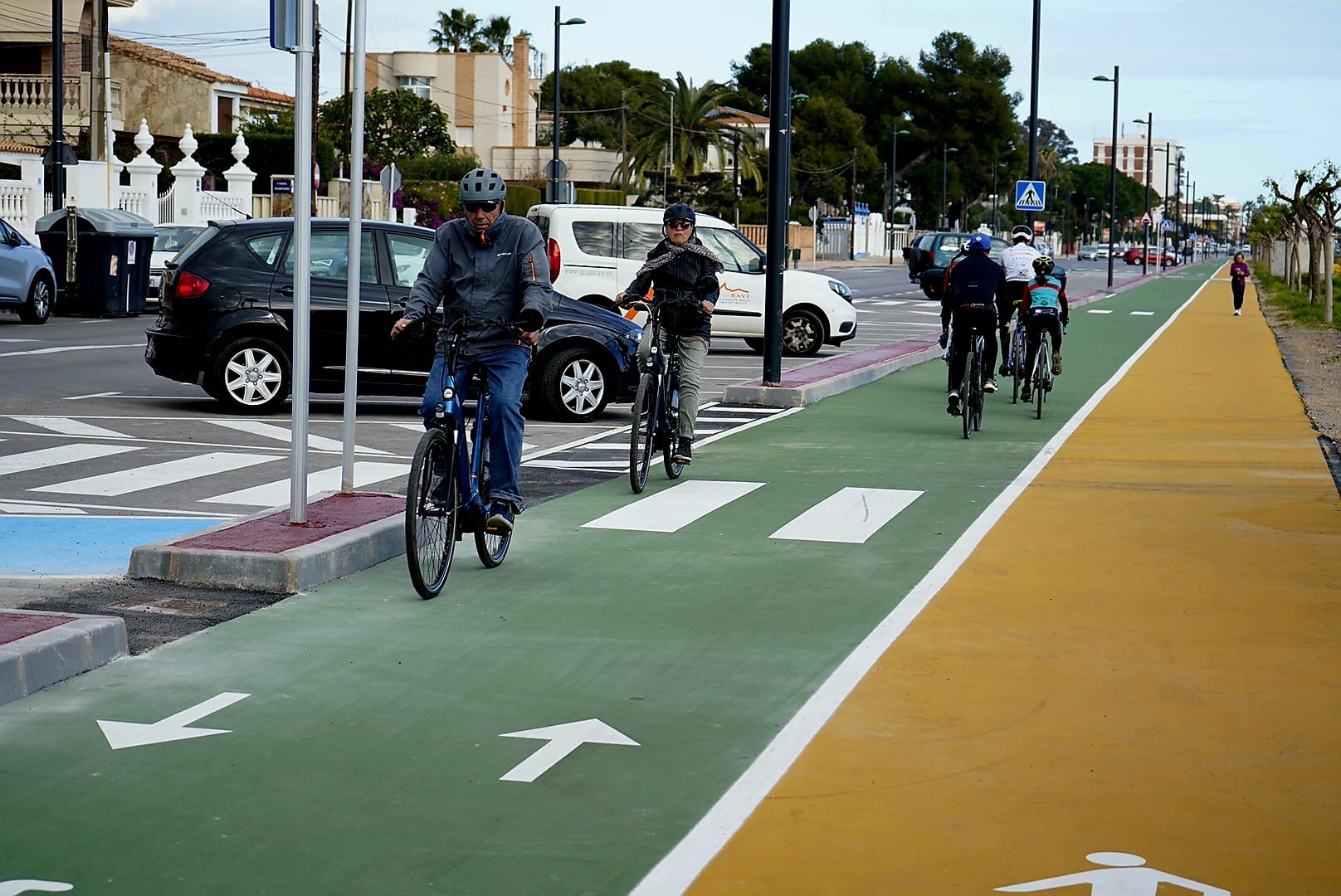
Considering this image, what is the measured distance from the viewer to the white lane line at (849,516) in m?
10.0

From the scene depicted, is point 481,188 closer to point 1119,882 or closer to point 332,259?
point 1119,882

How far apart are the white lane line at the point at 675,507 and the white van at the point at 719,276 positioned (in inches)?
382

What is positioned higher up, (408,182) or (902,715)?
(408,182)

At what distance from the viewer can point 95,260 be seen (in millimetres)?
30953

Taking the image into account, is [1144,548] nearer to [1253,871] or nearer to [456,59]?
[1253,871]

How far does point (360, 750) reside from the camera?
5.62 metres

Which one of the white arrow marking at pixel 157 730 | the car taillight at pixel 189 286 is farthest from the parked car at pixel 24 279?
the white arrow marking at pixel 157 730

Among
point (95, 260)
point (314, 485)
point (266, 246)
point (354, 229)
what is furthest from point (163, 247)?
point (354, 229)

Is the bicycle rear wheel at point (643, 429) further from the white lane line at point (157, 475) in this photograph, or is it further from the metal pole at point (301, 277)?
the metal pole at point (301, 277)

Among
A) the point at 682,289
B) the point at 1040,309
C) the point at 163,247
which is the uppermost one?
the point at 163,247

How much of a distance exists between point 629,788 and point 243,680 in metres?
1.87

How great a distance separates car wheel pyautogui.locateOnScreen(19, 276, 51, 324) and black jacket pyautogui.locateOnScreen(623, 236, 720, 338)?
60.9 feet

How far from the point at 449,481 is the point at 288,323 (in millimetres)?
7687

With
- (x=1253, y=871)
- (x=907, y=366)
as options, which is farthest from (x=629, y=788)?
(x=907, y=366)
